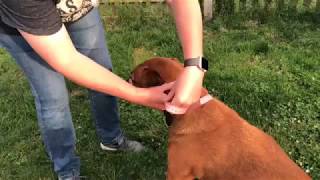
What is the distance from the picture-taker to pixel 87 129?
4.27 meters

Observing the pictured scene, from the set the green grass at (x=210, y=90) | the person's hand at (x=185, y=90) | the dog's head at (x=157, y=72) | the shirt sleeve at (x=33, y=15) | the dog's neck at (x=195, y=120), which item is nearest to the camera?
the shirt sleeve at (x=33, y=15)

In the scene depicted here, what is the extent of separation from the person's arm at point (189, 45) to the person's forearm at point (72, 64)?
0.24 metres

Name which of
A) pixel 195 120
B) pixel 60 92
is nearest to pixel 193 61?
pixel 195 120

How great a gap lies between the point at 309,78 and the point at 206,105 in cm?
212

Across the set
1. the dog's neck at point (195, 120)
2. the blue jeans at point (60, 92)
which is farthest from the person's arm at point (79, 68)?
the blue jeans at point (60, 92)

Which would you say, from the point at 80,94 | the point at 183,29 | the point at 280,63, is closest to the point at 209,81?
the point at 280,63

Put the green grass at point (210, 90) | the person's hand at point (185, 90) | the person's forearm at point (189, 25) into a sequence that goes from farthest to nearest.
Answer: the green grass at point (210, 90) → the person's forearm at point (189, 25) → the person's hand at point (185, 90)

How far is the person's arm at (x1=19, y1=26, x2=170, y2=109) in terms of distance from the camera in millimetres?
2402

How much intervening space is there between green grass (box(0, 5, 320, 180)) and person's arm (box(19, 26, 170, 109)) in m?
1.29

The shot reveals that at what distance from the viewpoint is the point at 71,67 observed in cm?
245

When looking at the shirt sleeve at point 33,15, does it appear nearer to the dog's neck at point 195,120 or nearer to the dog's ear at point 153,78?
the dog's ear at point 153,78

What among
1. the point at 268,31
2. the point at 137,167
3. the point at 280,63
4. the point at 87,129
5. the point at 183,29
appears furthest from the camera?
the point at 268,31

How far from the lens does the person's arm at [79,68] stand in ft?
7.88

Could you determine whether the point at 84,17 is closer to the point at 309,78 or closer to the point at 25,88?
the point at 25,88
